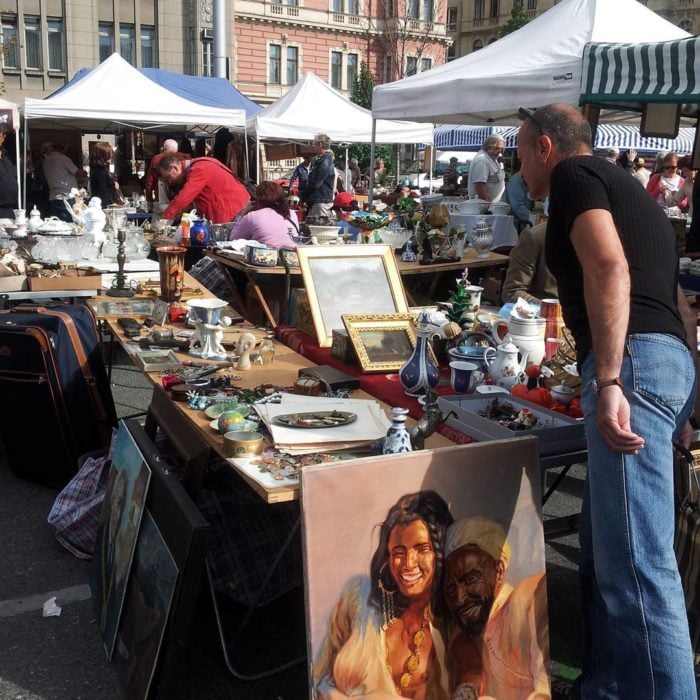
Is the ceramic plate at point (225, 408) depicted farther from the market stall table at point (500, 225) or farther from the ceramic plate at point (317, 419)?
the market stall table at point (500, 225)

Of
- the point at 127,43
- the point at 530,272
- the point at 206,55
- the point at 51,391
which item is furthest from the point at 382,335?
the point at 127,43

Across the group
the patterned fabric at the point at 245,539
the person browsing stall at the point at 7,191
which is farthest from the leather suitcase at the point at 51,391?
the person browsing stall at the point at 7,191

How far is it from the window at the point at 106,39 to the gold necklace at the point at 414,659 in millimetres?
33777

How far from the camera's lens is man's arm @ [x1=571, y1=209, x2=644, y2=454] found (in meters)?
1.67

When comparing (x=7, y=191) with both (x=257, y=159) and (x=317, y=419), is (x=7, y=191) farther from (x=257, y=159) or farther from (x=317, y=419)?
(x=317, y=419)

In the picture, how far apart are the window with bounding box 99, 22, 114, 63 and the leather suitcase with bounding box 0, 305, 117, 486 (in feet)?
104

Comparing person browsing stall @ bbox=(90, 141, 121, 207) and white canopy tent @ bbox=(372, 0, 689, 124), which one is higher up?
white canopy tent @ bbox=(372, 0, 689, 124)

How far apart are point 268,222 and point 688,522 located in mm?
3852

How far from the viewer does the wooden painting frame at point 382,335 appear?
2.77 m

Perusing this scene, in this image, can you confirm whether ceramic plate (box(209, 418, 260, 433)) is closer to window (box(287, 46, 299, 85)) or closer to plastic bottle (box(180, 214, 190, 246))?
plastic bottle (box(180, 214, 190, 246))

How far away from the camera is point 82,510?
2.91 meters

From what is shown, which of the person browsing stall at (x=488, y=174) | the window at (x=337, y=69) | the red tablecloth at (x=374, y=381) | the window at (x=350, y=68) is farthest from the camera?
the window at (x=350, y=68)

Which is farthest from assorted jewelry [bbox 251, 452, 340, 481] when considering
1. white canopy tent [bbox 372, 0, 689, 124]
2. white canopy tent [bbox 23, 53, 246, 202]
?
white canopy tent [bbox 23, 53, 246, 202]

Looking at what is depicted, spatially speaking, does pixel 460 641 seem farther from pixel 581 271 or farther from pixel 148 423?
pixel 148 423
